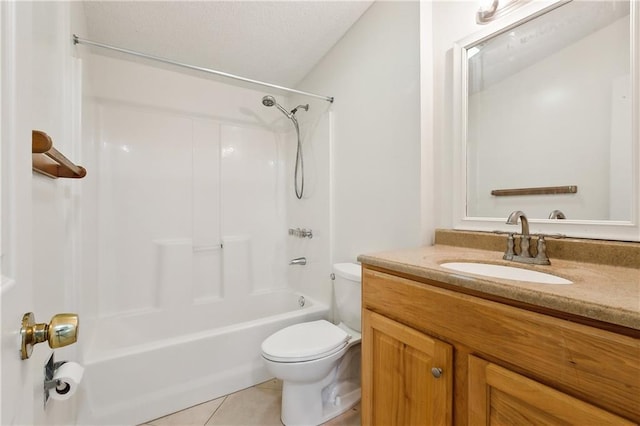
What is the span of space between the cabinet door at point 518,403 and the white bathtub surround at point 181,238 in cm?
129

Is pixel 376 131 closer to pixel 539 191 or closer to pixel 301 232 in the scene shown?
pixel 539 191

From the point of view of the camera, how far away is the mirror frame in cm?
86

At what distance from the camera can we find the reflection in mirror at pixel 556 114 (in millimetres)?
908

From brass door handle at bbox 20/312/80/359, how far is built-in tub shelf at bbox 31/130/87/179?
38 centimetres

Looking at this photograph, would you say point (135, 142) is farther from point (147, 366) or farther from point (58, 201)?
point (147, 366)

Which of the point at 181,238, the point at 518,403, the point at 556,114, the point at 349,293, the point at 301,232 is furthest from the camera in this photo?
the point at 301,232

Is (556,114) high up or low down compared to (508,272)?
up

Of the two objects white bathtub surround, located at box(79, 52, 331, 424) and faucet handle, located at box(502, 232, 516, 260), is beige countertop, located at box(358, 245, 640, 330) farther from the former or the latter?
white bathtub surround, located at box(79, 52, 331, 424)

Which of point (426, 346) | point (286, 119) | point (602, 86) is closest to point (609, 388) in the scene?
point (426, 346)

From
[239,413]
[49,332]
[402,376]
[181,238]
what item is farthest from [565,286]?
[181,238]

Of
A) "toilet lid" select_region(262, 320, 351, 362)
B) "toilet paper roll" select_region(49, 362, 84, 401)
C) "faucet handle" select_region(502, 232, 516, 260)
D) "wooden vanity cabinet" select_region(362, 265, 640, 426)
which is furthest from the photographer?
"toilet lid" select_region(262, 320, 351, 362)

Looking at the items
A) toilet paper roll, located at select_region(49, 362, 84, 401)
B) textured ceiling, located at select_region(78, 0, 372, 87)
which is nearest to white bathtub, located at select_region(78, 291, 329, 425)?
toilet paper roll, located at select_region(49, 362, 84, 401)

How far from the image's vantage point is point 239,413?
150 cm

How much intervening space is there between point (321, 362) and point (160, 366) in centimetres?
89
